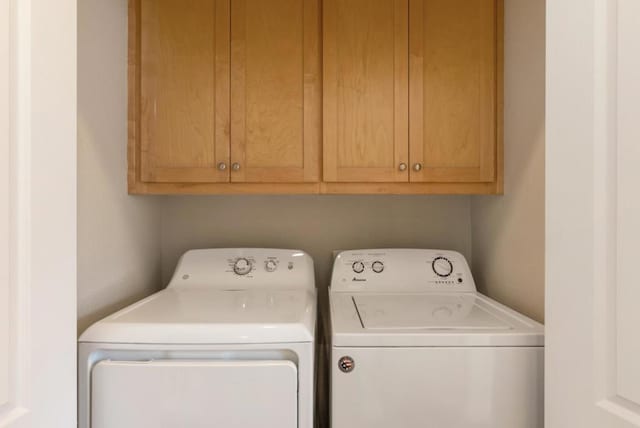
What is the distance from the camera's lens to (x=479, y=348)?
3.64ft

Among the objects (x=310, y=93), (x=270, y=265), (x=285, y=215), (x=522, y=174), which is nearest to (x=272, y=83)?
(x=310, y=93)

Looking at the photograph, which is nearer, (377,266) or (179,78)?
(179,78)

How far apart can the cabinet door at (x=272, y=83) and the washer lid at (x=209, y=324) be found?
0.53m

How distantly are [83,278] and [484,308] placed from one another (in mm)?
1354

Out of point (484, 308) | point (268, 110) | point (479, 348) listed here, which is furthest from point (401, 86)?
point (479, 348)

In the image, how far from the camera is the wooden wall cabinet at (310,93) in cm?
155

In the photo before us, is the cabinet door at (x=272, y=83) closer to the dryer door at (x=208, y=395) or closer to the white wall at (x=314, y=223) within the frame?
the white wall at (x=314, y=223)

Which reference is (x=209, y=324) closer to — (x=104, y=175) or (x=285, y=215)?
(x=104, y=175)

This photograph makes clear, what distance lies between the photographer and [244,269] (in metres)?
1.70

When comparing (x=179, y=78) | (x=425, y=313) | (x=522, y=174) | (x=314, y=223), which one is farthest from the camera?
(x=314, y=223)

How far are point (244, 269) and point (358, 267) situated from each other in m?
0.49
